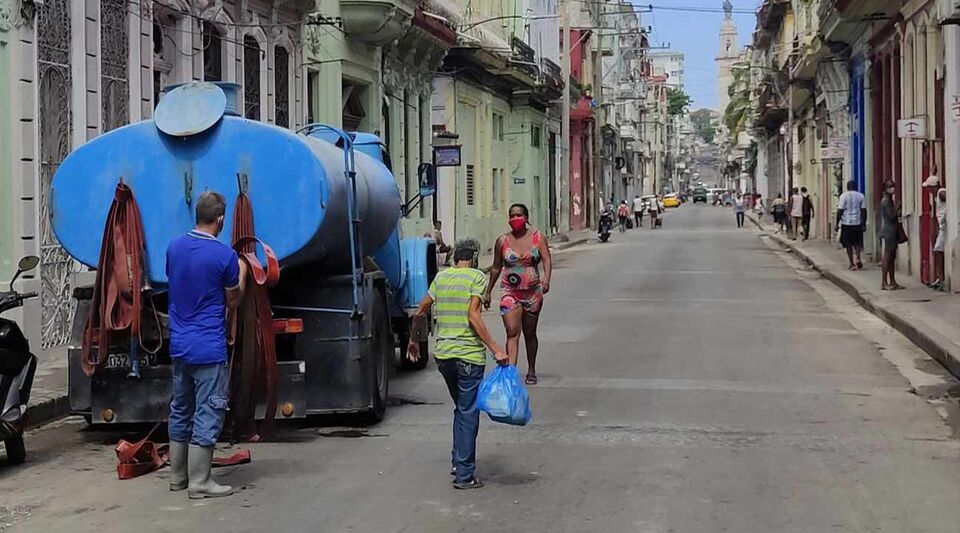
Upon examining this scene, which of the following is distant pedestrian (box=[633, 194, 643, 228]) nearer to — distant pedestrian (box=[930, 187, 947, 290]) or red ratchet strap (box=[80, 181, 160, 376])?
distant pedestrian (box=[930, 187, 947, 290])

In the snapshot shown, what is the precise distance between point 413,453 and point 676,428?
7.31ft

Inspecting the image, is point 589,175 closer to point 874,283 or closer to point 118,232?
point 874,283

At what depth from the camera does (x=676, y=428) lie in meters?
10.3

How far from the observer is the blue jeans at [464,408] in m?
8.15

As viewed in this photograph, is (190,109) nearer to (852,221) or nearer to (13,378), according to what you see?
(13,378)

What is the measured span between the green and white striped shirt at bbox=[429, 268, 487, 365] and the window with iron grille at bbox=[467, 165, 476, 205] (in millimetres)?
30627

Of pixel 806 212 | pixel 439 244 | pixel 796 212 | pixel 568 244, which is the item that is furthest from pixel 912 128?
pixel 568 244

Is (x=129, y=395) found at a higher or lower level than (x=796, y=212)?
lower

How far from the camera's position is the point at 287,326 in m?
9.91

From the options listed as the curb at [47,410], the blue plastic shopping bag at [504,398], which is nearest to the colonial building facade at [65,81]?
the curb at [47,410]

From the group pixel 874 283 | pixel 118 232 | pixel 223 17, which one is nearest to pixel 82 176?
pixel 118 232

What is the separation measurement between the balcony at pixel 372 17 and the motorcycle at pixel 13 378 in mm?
17460

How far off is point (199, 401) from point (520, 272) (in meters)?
5.22

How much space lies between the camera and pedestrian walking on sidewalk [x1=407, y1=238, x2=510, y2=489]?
8164 mm
